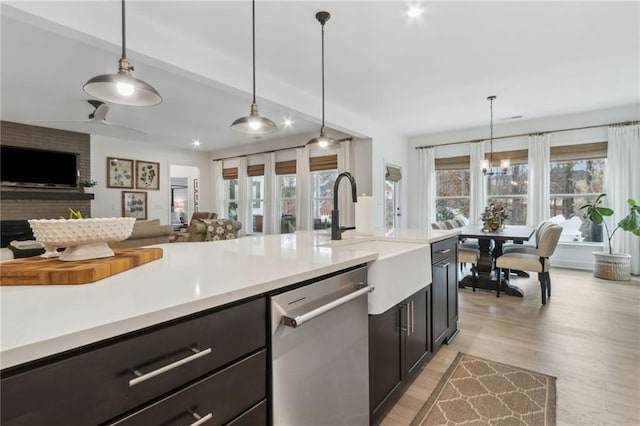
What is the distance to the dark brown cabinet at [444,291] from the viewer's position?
2.24m

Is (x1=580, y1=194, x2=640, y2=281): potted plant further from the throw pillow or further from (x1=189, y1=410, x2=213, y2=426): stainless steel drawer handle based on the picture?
(x1=189, y1=410, x2=213, y2=426): stainless steel drawer handle

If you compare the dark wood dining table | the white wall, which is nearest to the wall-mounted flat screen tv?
the white wall

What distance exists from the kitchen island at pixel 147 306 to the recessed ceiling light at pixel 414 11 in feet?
7.34

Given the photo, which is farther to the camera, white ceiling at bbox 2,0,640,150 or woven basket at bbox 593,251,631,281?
woven basket at bbox 593,251,631,281

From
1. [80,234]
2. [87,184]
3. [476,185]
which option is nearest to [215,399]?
[80,234]

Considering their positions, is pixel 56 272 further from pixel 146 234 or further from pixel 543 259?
pixel 543 259

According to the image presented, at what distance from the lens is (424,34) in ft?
9.38

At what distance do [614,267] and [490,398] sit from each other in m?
4.31

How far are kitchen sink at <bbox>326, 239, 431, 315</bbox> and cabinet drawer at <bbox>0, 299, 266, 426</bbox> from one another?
0.77m

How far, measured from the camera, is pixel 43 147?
5.86 m

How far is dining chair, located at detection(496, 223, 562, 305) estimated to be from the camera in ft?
11.5

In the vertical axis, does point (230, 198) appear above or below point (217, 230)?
above

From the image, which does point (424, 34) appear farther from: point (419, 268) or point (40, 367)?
point (40, 367)

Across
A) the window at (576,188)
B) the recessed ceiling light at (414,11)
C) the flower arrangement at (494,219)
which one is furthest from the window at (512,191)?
the recessed ceiling light at (414,11)
